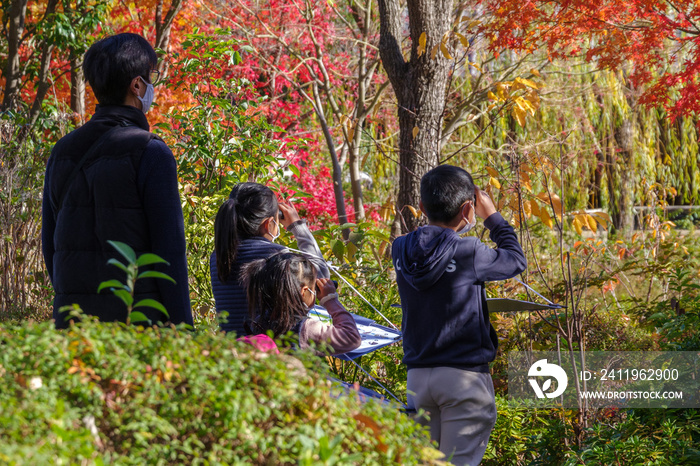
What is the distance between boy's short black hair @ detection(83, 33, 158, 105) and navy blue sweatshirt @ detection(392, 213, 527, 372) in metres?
1.04

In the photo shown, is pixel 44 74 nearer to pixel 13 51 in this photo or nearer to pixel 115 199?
pixel 13 51

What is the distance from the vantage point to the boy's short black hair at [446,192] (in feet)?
7.58

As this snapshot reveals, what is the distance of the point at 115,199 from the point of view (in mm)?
1938

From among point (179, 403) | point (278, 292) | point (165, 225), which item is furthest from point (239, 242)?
point (179, 403)

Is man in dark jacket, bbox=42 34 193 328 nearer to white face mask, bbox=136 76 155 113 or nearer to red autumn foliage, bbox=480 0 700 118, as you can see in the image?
white face mask, bbox=136 76 155 113

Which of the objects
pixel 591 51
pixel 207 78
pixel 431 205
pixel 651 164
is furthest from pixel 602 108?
pixel 431 205

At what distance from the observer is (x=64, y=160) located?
2.03m

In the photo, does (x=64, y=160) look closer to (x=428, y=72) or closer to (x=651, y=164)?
(x=428, y=72)

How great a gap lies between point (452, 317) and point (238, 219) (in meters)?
0.85

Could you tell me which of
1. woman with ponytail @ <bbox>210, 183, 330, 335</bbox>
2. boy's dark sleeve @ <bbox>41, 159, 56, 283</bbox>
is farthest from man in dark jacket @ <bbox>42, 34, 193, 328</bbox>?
woman with ponytail @ <bbox>210, 183, 330, 335</bbox>

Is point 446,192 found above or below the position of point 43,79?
below

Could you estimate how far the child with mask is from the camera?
7.30ft

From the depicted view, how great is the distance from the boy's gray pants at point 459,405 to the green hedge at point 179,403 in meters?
0.96

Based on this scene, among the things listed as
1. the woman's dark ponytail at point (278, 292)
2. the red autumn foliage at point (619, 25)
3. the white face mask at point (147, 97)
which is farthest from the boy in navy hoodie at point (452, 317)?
the red autumn foliage at point (619, 25)
